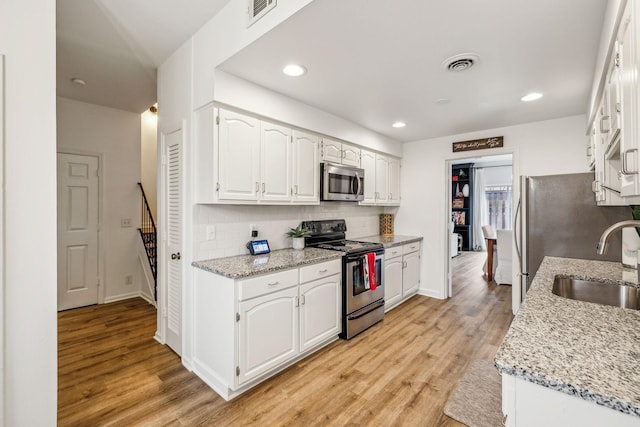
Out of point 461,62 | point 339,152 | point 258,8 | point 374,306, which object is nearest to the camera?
point 258,8

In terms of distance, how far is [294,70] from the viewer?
2.25m

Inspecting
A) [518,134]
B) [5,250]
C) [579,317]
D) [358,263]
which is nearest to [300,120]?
[358,263]

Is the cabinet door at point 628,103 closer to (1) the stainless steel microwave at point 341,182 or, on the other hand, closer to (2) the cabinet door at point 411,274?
(1) the stainless steel microwave at point 341,182

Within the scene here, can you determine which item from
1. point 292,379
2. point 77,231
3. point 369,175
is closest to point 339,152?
point 369,175

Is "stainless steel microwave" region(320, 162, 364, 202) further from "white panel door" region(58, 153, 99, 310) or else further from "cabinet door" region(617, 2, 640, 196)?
"white panel door" region(58, 153, 99, 310)

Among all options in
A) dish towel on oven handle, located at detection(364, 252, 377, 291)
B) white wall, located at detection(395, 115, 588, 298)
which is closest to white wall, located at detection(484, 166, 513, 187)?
white wall, located at detection(395, 115, 588, 298)

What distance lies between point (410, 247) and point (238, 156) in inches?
110

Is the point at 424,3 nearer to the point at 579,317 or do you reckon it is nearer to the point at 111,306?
the point at 579,317

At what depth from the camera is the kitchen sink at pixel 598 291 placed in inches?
67.3

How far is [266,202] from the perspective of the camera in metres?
2.66

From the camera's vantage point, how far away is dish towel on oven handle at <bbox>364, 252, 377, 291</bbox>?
10.2 ft

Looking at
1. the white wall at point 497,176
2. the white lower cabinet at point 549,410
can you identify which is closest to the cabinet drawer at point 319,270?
the white lower cabinet at point 549,410

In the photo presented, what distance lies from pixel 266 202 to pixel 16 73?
1.68 m

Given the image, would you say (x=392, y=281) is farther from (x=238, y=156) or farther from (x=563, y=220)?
(x=238, y=156)
